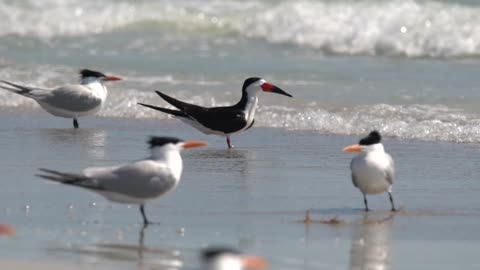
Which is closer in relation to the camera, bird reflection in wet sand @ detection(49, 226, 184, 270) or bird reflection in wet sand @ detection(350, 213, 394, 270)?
bird reflection in wet sand @ detection(49, 226, 184, 270)

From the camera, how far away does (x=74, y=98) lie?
11031 mm

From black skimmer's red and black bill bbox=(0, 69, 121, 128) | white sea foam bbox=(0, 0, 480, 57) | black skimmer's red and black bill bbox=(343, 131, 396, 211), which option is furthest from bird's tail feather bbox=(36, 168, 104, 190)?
white sea foam bbox=(0, 0, 480, 57)

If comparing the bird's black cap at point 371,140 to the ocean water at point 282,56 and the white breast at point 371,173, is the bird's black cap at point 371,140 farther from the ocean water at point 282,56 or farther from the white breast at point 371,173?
the ocean water at point 282,56

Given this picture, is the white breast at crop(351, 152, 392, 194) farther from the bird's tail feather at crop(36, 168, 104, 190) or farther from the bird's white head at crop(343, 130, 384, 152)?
the bird's tail feather at crop(36, 168, 104, 190)

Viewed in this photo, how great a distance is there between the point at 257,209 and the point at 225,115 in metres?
3.16

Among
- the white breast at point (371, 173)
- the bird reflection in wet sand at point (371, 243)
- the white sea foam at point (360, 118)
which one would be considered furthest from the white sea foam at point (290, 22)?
the bird reflection in wet sand at point (371, 243)

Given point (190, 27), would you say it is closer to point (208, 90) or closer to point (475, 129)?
point (208, 90)

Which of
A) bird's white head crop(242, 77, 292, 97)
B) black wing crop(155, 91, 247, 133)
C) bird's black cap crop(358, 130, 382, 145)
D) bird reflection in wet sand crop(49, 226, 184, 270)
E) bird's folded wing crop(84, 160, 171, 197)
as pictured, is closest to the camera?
bird reflection in wet sand crop(49, 226, 184, 270)

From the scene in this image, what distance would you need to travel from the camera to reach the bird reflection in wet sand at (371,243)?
560 cm

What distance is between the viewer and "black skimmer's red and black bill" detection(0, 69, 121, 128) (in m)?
11.0

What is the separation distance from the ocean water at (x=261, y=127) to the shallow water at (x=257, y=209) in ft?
0.06

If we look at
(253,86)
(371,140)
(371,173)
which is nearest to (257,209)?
(371,173)

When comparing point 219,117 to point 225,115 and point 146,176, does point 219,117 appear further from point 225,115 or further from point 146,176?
point 146,176

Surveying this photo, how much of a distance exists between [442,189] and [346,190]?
0.62m
